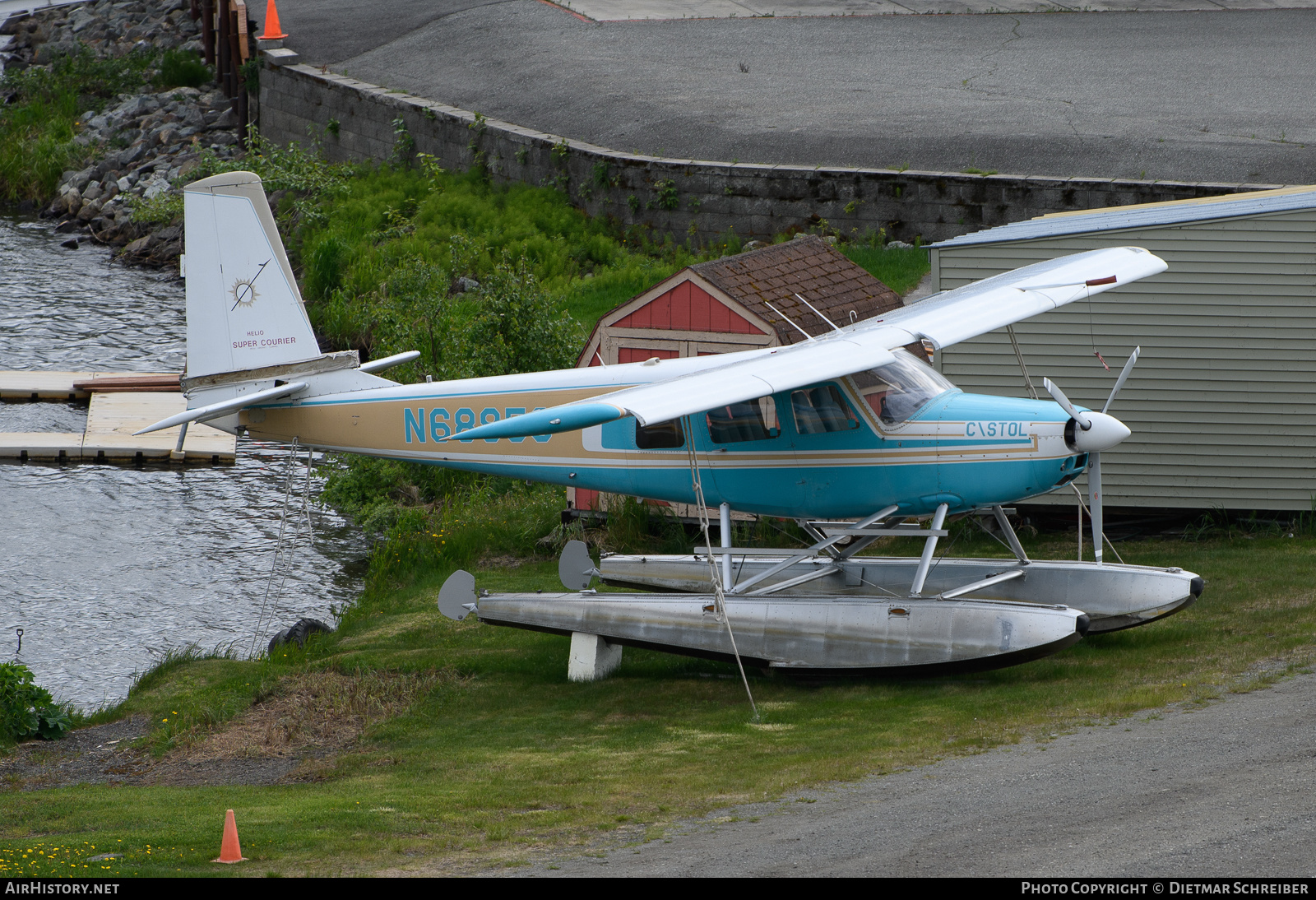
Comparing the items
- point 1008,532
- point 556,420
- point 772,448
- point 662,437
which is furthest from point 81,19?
point 1008,532

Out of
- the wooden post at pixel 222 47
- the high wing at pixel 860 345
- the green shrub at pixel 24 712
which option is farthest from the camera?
the wooden post at pixel 222 47

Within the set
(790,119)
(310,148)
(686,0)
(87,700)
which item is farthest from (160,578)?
(686,0)

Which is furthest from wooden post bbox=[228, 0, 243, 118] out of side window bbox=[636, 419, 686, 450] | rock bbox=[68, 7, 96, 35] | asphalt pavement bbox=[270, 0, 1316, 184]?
side window bbox=[636, 419, 686, 450]

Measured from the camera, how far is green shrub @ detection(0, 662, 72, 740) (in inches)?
492

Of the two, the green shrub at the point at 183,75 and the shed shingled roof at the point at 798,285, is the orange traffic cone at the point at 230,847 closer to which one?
the shed shingled roof at the point at 798,285

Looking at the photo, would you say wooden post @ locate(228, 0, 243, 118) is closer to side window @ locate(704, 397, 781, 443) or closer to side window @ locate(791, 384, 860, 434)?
side window @ locate(704, 397, 781, 443)

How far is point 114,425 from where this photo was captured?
2355cm

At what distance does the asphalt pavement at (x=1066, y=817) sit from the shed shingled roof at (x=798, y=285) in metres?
6.93

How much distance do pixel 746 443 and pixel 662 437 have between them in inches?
32.5

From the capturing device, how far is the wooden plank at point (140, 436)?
22.7m

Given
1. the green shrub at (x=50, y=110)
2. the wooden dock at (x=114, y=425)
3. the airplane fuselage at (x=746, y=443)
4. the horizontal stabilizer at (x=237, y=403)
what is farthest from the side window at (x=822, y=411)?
the green shrub at (x=50, y=110)

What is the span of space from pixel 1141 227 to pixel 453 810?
9.51 m

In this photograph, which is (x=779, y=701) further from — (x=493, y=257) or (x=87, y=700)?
(x=493, y=257)

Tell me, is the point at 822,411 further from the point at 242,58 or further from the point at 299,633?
the point at 242,58
